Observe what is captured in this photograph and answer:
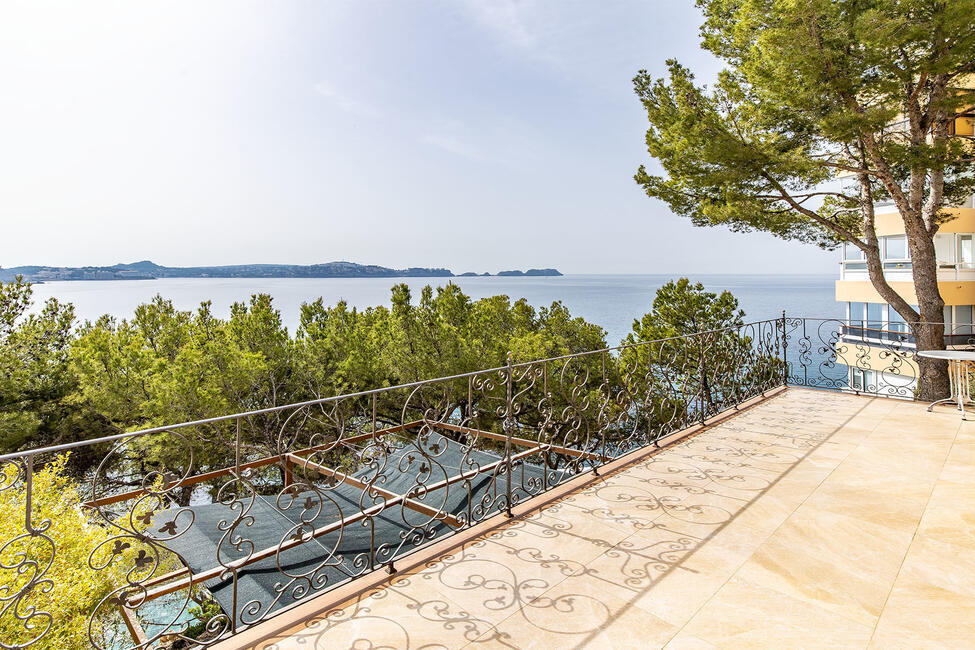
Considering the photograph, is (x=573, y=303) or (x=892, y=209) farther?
(x=573, y=303)

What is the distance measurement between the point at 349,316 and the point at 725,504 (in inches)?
415

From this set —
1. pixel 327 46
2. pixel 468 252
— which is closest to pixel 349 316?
pixel 327 46

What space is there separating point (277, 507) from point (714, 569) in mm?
2264

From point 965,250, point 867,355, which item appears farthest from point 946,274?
point 867,355

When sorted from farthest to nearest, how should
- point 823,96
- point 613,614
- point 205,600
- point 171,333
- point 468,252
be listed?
point 468,252
point 171,333
point 823,96
point 205,600
point 613,614

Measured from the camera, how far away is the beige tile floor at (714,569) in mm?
1996

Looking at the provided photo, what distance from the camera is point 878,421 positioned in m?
5.10

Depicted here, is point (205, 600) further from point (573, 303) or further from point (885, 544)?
point (573, 303)

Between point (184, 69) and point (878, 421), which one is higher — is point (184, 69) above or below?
above

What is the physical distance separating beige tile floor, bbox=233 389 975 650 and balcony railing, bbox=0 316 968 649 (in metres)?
0.37

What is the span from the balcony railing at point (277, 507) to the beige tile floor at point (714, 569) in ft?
1.20

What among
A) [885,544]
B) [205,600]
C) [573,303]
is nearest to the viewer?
[885,544]

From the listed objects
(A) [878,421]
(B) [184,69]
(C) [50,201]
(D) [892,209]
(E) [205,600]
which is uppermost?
(C) [50,201]

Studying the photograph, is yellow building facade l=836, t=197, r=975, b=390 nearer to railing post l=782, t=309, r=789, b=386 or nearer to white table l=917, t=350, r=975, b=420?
railing post l=782, t=309, r=789, b=386
